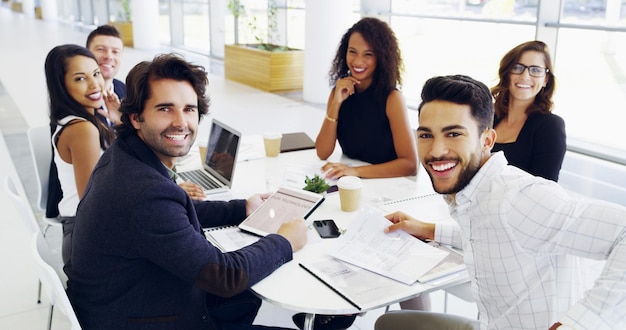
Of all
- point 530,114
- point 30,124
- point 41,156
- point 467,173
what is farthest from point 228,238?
point 30,124

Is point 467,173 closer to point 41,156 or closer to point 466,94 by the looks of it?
point 466,94

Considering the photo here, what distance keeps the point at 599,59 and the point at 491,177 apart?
5.38 meters

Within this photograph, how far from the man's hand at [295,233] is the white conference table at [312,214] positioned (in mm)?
25

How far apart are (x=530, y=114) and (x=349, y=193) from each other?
1122mm

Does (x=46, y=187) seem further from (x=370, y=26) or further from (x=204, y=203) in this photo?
(x=370, y=26)

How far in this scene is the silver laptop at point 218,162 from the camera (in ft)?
7.80

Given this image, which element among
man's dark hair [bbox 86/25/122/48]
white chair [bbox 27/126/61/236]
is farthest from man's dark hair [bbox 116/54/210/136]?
man's dark hair [bbox 86/25/122/48]

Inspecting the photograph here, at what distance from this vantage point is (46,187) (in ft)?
9.37

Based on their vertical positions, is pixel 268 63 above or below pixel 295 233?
below

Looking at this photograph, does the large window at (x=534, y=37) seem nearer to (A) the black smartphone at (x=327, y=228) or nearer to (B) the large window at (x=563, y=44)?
(B) the large window at (x=563, y=44)

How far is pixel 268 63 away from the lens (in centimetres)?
842

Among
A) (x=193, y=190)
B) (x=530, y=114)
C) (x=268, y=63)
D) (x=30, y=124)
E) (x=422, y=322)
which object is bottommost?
(x=30, y=124)

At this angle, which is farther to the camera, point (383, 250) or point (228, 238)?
point (228, 238)

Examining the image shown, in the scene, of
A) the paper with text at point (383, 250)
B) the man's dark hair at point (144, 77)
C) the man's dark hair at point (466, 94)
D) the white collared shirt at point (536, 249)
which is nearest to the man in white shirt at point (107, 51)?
the man's dark hair at point (144, 77)
